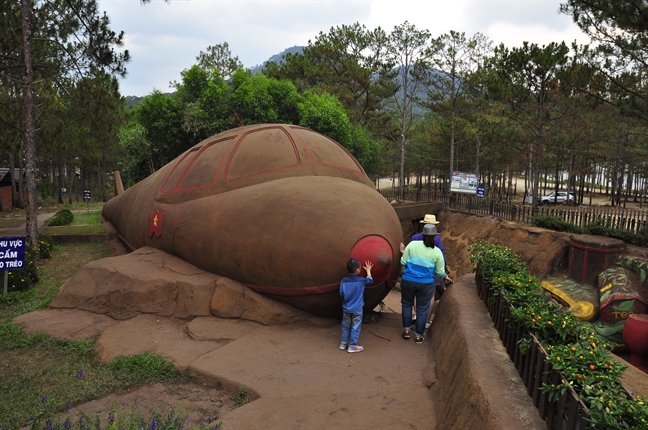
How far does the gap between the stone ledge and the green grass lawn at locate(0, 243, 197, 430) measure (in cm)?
316

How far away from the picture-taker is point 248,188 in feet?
23.5

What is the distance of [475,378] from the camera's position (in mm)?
3850

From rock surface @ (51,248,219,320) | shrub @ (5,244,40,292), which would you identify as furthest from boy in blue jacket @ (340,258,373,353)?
shrub @ (5,244,40,292)

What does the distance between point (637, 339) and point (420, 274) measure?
6964 mm

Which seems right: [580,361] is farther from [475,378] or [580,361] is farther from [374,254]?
[374,254]

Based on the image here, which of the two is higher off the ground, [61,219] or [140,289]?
[140,289]

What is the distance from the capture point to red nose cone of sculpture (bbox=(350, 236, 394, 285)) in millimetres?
5910

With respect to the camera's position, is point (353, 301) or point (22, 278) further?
point (22, 278)

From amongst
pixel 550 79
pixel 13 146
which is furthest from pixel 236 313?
pixel 550 79

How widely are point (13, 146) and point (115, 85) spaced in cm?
633

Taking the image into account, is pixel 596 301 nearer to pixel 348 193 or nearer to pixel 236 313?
pixel 348 193

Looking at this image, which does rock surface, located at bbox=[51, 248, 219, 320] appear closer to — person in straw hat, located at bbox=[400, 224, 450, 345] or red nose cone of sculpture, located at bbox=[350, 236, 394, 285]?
red nose cone of sculpture, located at bbox=[350, 236, 394, 285]

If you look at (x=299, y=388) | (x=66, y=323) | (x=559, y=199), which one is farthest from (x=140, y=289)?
(x=559, y=199)

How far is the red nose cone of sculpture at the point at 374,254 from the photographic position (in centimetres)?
591
